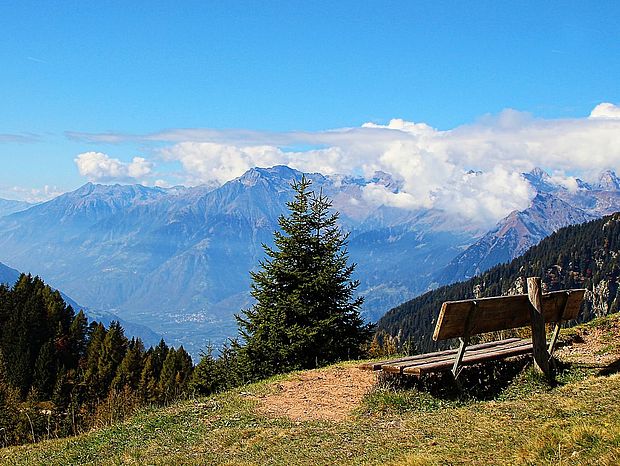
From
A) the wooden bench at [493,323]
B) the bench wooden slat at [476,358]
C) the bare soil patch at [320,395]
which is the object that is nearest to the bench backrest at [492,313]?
the wooden bench at [493,323]

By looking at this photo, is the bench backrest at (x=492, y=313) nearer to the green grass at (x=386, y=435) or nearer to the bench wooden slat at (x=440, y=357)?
the bench wooden slat at (x=440, y=357)

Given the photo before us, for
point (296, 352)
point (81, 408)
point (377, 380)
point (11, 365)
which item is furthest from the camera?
point (11, 365)

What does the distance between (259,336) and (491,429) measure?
17.7m

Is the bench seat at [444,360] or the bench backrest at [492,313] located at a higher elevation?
the bench backrest at [492,313]

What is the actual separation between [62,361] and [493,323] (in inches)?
3293

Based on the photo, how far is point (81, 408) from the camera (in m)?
67.8

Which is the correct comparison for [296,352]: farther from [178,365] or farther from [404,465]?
[178,365]

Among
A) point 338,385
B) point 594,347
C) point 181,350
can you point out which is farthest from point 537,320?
point 181,350

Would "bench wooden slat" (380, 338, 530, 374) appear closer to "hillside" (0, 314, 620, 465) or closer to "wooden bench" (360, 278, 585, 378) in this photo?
"wooden bench" (360, 278, 585, 378)

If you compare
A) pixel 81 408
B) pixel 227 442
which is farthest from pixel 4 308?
pixel 227 442

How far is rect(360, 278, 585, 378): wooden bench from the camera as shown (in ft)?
39.4

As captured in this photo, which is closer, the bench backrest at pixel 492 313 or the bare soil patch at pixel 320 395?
the bench backrest at pixel 492 313

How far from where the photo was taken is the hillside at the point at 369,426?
8.11 m

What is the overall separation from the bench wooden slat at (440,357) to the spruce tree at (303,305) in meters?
10.1
